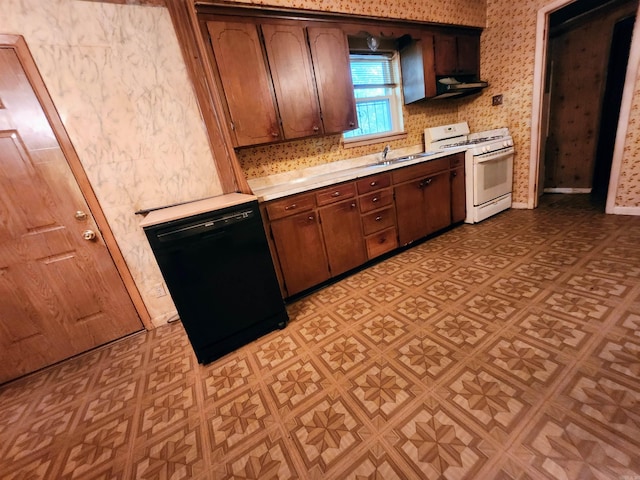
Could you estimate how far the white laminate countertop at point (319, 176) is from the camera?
2.10 meters

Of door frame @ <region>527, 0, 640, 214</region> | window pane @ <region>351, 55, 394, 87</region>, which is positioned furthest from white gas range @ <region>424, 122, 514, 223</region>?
window pane @ <region>351, 55, 394, 87</region>

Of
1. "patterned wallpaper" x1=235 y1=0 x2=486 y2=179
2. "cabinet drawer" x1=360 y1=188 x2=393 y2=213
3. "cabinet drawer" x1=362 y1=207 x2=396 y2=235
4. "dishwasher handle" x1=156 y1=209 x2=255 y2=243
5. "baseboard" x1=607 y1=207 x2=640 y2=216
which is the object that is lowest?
"baseboard" x1=607 y1=207 x2=640 y2=216

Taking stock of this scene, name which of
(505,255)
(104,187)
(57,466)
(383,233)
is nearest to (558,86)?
(505,255)

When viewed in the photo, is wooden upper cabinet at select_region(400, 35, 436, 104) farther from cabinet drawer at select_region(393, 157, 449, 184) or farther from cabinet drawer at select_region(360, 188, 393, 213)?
cabinet drawer at select_region(360, 188, 393, 213)

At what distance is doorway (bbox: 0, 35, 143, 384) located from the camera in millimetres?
1654

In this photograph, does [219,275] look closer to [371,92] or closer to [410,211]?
[410,211]

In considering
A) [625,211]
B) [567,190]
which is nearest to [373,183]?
[625,211]

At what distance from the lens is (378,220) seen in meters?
2.52

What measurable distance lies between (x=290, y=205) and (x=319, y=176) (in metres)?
0.81

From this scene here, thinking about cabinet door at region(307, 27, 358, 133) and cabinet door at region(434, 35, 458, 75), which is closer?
cabinet door at region(307, 27, 358, 133)

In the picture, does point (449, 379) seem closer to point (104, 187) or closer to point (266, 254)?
point (266, 254)

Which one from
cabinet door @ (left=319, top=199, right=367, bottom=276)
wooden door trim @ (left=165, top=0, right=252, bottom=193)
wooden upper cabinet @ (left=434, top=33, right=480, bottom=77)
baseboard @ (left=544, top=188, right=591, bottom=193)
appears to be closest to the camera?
wooden door trim @ (left=165, top=0, right=252, bottom=193)

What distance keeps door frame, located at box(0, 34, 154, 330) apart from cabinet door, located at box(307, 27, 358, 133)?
1.89m

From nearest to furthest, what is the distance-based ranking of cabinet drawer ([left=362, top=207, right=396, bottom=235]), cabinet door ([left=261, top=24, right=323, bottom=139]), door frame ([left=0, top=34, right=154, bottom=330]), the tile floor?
the tile floor, door frame ([left=0, top=34, right=154, bottom=330]), cabinet door ([left=261, top=24, right=323, bottom=139]), cabinet drawer ([left=362, top=207, right=396, bottom=235])
